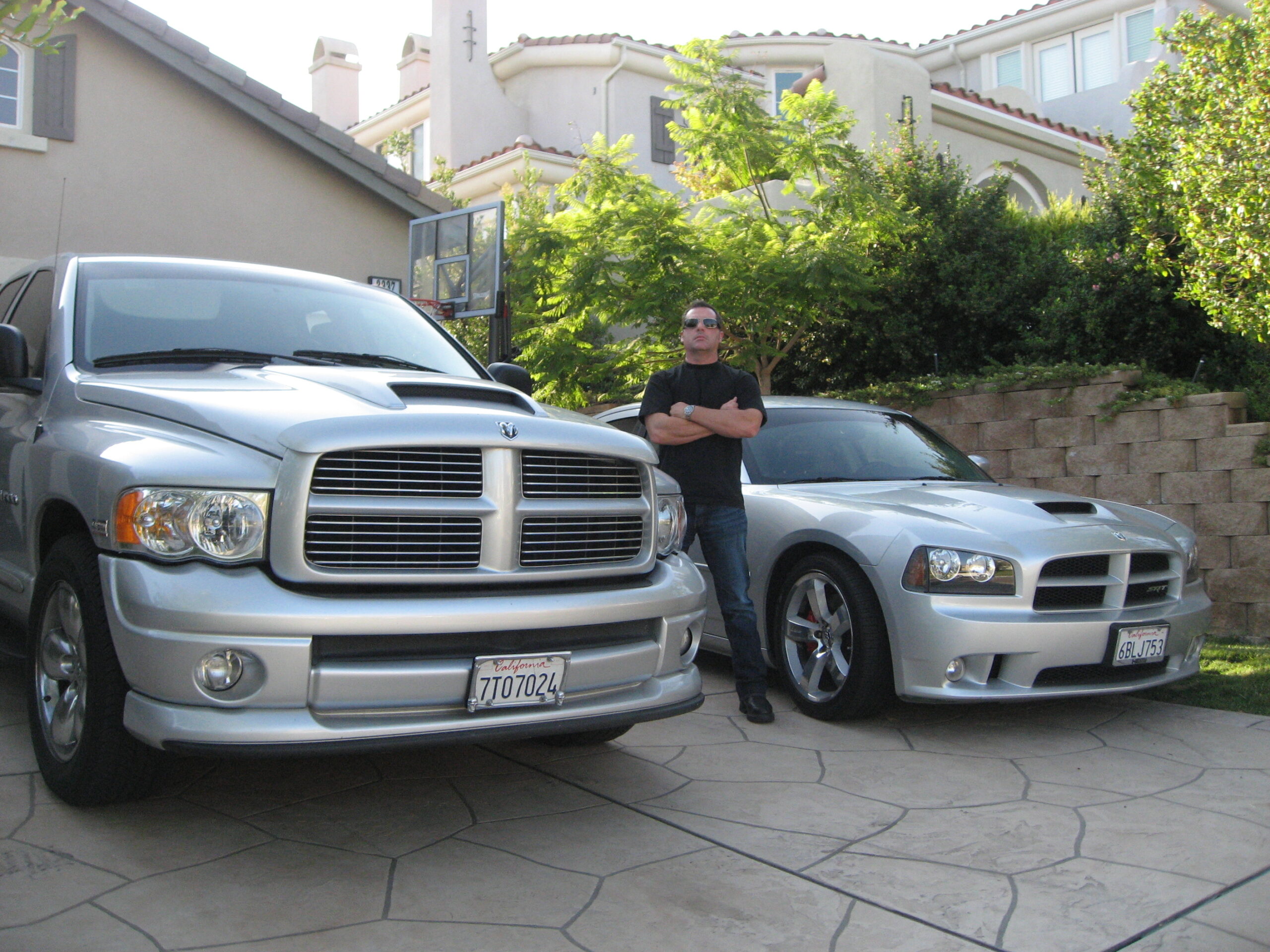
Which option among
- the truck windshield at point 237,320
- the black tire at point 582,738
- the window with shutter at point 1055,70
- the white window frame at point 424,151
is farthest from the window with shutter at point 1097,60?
the black tire at point 582,738

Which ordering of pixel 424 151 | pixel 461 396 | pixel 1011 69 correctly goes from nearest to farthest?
pixel 461 396, pixel 424 151, pixel 1011 69

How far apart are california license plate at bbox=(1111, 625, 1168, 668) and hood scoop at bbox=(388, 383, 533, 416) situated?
2.80 meters

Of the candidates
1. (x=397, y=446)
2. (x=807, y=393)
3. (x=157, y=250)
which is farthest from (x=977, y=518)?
(x=157, y=250)

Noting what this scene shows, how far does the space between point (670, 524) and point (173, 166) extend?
10.2 metres

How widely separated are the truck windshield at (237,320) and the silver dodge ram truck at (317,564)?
0.09 meters

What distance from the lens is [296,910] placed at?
3.07m

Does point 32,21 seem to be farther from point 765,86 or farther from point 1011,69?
point 1011,69

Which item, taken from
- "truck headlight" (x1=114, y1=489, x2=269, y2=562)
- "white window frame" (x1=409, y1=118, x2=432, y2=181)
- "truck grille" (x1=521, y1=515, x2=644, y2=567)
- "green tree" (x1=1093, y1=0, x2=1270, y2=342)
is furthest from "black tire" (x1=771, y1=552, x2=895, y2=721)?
"white window frame" (x1=409, y1=118, x2=432, y2=181)

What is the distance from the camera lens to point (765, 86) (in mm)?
18844

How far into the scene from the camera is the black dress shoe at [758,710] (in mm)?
5215

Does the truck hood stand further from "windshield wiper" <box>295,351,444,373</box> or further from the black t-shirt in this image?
the black t-shirt

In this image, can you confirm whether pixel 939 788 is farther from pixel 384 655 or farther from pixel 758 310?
pixel 758 310

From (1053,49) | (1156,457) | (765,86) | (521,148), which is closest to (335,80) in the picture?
(521,148)

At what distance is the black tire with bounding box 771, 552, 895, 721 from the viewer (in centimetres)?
500
